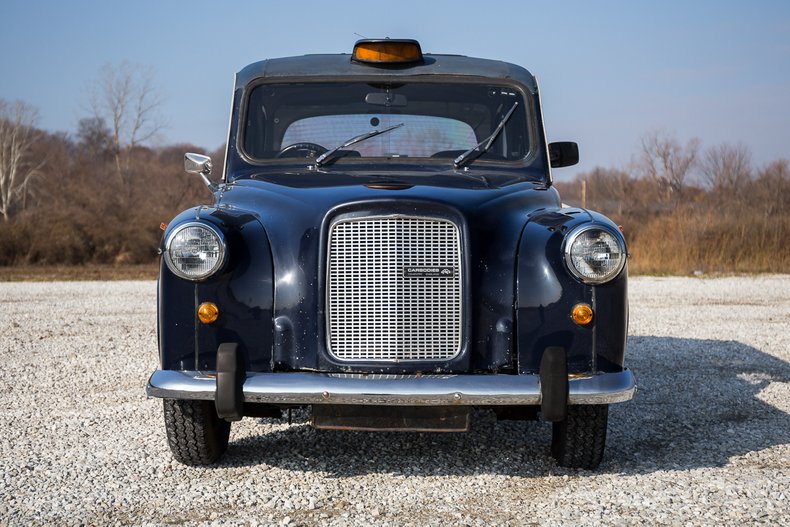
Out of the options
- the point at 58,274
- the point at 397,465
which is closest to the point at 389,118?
the point at 397,465

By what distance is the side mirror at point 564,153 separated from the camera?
554cm

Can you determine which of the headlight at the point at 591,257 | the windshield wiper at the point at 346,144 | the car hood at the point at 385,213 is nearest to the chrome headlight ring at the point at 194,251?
the car hood at the point at 385,213

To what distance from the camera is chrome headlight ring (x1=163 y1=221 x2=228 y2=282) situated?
3.86 meters

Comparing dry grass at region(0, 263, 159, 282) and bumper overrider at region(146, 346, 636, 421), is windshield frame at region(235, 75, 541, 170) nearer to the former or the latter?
bumper overrider at region(146, 346, 636, 421)

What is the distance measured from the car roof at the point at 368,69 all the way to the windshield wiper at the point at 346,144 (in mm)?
361

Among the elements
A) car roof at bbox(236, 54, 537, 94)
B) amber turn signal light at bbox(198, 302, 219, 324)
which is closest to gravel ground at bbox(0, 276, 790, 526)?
amber turn signal light at bbox(198, 302, 219, 324)

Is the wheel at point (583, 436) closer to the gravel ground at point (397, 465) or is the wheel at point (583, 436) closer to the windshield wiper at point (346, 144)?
the gravel ground at point (397, 465)

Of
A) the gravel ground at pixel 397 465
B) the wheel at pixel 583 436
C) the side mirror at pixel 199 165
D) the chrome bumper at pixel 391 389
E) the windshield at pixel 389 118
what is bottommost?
the gravel ground at pixel 397 465

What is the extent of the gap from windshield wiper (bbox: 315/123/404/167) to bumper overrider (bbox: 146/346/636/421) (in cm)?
159

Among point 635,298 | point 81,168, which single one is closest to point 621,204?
point 635,298

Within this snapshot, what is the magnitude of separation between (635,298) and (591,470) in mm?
10512

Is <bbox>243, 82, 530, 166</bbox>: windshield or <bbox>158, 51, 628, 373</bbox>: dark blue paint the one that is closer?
<bbox>158, 51, 628, 373</bbox>: dark blue paint

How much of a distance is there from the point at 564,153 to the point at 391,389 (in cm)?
252

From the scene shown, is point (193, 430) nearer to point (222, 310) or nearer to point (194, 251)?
point (222, 310)
